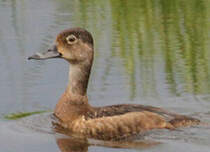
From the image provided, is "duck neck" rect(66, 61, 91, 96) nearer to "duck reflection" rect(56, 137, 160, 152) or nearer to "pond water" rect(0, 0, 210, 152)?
"pond water" rect(0, 0, 210, 152)

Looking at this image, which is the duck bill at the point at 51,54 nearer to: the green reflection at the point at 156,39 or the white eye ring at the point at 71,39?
the white eye ring at the point at 71,39

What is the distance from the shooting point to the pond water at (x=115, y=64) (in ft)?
39.9

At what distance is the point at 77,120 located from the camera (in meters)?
12.5

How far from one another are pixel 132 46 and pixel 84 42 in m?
2.86

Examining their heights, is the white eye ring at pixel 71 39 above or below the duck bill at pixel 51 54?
above

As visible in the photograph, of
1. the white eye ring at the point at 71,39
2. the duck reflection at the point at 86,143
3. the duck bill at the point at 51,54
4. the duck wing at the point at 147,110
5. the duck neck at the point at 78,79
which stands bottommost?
the duck reflection at the point at 86,143

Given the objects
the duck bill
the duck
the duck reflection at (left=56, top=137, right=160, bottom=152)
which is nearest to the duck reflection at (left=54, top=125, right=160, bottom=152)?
the duck reflection at (left=56, top=137, right=160, bottom=152)

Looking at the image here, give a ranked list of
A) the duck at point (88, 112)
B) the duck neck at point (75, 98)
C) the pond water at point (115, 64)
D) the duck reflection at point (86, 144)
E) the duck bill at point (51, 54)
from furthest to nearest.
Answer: the duck bill at point (51, 54)
the duck neck at point (75, 98)
the duck at point (88, 112)
the pond water at point (115, 64)
the duck reflection at point (86, 144)

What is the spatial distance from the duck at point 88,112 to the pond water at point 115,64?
0.78ft

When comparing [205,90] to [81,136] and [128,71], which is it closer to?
[128,71]

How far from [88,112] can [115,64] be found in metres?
2.49

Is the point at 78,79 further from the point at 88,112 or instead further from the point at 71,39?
the point at 88,112

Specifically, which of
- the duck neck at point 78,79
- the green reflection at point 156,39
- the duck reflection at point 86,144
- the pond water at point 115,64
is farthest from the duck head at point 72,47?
the duck reflection at point 86,144

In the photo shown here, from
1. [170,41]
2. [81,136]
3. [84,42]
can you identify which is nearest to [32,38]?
[170,41]
